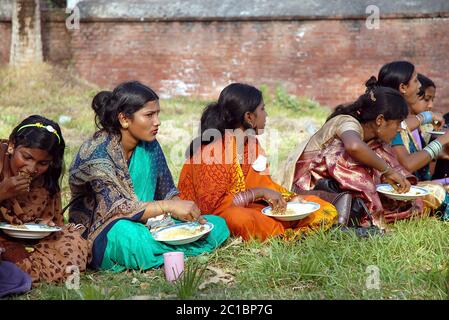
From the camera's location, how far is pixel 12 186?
3844mm

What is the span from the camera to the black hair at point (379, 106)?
5.20 m

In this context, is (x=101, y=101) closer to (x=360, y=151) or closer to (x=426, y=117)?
(x=360, y=151)

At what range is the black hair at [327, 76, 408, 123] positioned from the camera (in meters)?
5.20

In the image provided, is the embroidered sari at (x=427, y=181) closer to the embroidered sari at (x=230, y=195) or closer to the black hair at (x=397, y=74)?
the black hair at (x=397, y=74)

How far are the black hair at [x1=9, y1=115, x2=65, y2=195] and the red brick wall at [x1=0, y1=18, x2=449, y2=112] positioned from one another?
1005 cm

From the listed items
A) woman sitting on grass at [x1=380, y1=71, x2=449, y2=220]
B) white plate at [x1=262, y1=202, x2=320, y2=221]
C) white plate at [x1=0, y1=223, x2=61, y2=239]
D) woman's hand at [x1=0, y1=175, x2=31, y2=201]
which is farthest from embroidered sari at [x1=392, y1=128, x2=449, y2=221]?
woman's hand at [x1=0, y1=175, x2=31, y2=201]

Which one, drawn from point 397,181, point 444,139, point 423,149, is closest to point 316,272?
point 397,181

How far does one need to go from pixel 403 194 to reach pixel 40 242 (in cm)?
257

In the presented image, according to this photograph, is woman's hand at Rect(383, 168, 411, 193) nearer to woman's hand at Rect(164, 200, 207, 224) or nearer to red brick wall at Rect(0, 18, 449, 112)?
woman's hand at Rect(164, 200, 207, 224)

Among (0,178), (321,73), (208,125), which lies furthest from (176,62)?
(0,178)

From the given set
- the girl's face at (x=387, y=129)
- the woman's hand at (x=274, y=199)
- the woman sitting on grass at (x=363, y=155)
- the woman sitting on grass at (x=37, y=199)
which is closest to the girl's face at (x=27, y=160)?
the woman sitting on grass at (x=37, y=199)

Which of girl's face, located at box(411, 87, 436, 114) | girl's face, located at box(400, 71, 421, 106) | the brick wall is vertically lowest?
girl's face, located at box(411, 87, 436, 114)

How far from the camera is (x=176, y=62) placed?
14305 millimetres
